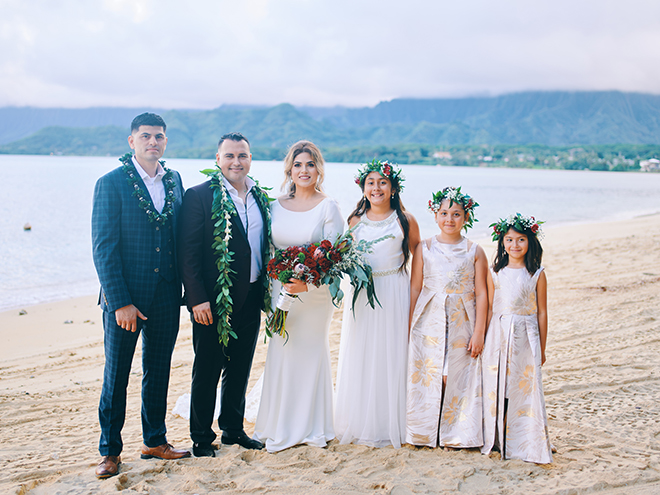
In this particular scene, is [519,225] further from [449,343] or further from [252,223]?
[252,223]

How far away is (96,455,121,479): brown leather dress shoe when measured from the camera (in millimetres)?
4012

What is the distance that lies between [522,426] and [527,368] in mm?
511

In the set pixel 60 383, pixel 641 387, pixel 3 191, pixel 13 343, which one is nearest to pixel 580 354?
pixel 641 387

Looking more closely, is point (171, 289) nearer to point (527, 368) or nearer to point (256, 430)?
point (256, 430)

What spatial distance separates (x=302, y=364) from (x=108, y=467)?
6.03 feet

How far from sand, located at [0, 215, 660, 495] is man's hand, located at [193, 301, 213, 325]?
123 cm

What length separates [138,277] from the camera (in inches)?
160

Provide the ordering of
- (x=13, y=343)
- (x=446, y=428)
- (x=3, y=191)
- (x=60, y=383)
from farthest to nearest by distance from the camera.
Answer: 1. (x=3, y=191)
2. (x=13, y=343)
3. (x=60, y=383)
4. (x=446, y=428)

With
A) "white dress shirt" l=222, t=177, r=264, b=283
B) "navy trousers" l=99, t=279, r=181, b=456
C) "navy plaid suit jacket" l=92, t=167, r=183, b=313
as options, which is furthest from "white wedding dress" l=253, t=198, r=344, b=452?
"navy plaid suit jacket" l=92, t=167, r=183, b=313

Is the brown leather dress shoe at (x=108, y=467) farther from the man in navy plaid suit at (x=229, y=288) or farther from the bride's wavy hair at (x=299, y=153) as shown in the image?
the bride's wavy hair at (x=299, y=153)

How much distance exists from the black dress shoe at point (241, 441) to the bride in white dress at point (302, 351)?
88 mm

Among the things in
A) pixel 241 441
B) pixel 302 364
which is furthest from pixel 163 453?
pixel 302 364

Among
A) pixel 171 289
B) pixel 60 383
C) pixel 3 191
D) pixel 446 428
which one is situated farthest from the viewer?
pixel 3 191

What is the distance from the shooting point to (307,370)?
4691 mm
